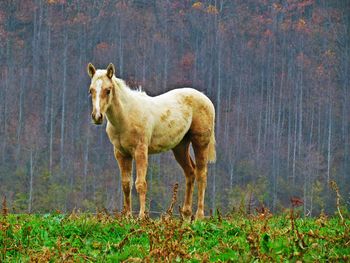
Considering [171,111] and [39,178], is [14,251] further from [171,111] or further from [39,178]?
[39,178]

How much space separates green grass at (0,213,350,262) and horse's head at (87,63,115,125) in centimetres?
133

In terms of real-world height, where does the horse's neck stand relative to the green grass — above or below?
above

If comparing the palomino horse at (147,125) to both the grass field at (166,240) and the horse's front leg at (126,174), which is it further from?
the grass field at (166,240)

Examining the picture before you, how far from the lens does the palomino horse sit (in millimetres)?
9406

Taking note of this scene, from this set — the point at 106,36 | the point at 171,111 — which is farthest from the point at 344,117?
the point at 171,111

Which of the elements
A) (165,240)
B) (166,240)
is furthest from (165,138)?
(166,240)

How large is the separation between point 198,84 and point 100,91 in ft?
179

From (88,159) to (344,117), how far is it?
2192 cm

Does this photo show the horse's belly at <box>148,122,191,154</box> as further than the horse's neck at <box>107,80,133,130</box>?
Yes

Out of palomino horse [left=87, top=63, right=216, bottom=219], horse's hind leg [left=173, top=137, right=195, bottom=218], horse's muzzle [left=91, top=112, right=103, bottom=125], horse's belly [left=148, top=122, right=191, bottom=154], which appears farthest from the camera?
horse's hind leg [left=173, top=137, right=195, bottom=218]

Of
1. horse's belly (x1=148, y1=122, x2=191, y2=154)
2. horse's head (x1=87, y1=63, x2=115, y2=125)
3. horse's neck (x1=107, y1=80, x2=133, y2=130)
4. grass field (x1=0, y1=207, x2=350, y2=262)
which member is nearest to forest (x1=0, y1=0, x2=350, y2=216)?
horse's belly (x1=148, y1=122, x2=191, y2=154)

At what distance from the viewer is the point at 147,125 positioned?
32.3ft

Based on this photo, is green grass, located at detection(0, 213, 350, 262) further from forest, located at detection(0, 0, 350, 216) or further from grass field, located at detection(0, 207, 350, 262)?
forest, located at detection(0, 0, 350, 216)

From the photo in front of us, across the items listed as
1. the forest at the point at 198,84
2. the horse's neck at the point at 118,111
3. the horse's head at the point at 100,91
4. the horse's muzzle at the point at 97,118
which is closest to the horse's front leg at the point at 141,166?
the horse's neck at the point at 118,111
